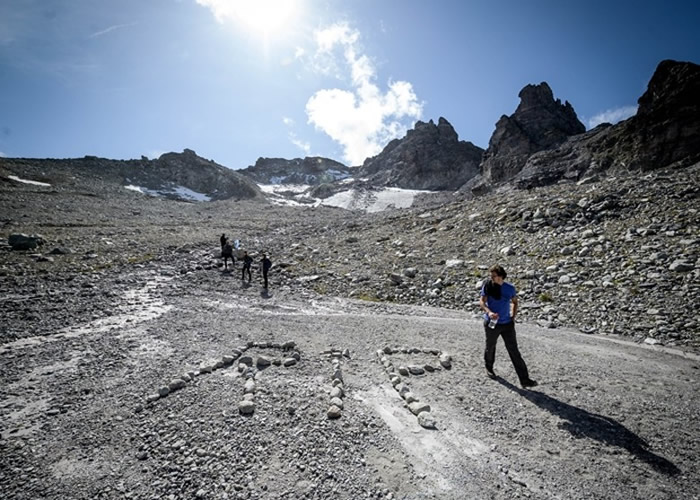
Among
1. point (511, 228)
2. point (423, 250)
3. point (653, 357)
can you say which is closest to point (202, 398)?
point (653, 357)

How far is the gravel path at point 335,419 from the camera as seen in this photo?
4.65 m

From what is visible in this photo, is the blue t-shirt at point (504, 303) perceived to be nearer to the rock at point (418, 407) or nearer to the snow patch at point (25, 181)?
the rock at point (418, 407)

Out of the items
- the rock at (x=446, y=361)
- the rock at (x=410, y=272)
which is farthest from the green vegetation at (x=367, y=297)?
the rock at (x=446, y=361)

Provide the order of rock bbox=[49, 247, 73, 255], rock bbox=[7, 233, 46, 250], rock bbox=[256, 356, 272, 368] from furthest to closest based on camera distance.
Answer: rock bbox=[49, 247, 73, 255]
rock bbox=[7, 233, 46, 250]
rock bbox=[256, 356, 272, 368]

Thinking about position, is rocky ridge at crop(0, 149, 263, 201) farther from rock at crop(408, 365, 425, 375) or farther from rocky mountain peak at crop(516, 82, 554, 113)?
rocky mountain peak at crop(516, 82, 554, 113)

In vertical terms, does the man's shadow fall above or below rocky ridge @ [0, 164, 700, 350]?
below

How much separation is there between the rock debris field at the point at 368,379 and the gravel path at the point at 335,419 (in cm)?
4

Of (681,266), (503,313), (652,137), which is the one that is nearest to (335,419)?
(503,313)

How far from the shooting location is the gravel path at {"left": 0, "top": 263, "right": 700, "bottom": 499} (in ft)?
15.3

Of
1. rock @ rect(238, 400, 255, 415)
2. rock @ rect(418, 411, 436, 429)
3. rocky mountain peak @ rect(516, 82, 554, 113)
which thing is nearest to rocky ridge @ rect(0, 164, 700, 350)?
rock @ rect(418, 411, 436, 429)

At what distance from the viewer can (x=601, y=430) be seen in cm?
578

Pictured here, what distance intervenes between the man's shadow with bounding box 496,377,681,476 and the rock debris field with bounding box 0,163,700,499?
32 millimetres

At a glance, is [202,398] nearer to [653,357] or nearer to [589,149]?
[653,357]

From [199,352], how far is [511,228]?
74.3 ft
